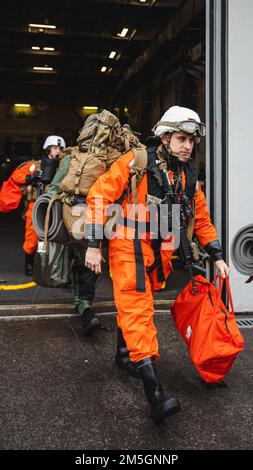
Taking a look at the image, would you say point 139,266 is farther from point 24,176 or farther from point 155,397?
point 24,176

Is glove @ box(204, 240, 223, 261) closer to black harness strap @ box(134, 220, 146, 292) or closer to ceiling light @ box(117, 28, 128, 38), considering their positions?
black harness strap @ box(134, 220, 146, 292)

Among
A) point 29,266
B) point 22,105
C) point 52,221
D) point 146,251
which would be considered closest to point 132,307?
point 146,251

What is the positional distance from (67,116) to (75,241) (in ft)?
80.6

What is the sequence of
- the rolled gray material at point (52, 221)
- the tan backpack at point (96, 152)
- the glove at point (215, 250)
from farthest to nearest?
the rolled gray material at point (52, 221), the tan backpack at point (96, 152), the glove at point (215, 250)

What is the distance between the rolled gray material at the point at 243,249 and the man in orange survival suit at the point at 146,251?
1510mm

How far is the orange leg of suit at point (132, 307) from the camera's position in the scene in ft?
8.82

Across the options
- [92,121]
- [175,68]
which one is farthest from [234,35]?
[175,68]

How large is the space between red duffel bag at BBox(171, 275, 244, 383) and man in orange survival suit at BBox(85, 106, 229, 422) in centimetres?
25

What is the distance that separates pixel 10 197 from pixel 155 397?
384 cm

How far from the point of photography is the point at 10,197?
5.78 m

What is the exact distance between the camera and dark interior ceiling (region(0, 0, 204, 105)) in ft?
38.9

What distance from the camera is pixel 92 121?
3.66m

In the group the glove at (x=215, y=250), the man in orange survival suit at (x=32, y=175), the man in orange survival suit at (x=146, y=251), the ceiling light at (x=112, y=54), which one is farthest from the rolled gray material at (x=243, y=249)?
the ceiling light at (x=112, y=54)

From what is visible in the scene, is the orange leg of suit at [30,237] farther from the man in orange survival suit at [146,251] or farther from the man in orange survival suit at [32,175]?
the man in orange survival suit at [146,251]
